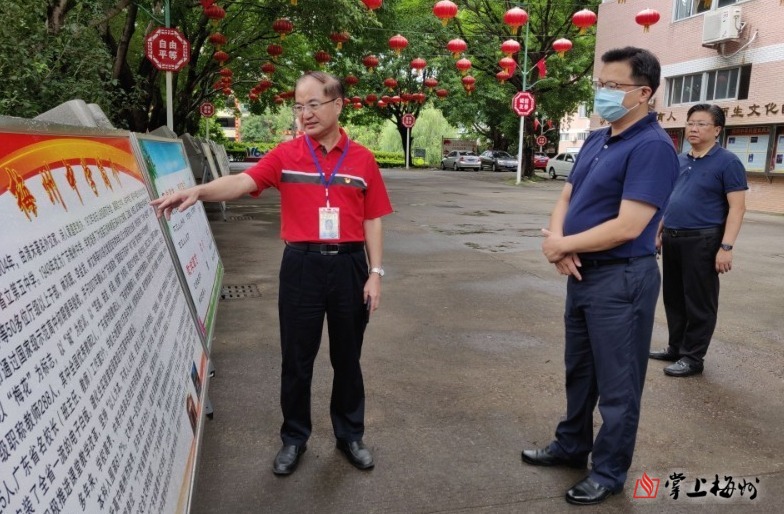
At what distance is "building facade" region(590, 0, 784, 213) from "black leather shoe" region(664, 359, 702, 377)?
12416mm

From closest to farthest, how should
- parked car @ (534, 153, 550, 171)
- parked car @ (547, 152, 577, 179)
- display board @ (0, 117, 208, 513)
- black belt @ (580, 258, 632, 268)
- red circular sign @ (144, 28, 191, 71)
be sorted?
display board @ (0, 117, 208, 513), black belt @ (580, 258, 632, 268), red circular sign @ (144, 28, 191, 71), parked car @ (547, 152, 577, 179), parked car @ (534, 153, 550, 171)

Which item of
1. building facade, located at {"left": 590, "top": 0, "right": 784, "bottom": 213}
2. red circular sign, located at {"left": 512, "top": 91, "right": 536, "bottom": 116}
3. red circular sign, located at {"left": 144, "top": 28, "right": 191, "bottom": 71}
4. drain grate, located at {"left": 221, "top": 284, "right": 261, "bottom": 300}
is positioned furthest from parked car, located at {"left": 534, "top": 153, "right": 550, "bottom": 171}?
drain grate, located at {"left": 221, "top": 284, "right": 261, "bottom": 300}

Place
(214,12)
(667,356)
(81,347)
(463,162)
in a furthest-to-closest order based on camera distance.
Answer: (463,162) < (214,12) < (667,356) < (81,347)

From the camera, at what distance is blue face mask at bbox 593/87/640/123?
8.00 ft

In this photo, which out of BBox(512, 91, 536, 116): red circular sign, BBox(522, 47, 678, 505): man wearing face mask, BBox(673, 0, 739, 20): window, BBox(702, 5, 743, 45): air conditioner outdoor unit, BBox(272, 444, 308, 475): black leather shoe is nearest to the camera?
BBox(522, 47, 678, 505): man wearing face mask

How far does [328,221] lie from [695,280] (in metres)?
2.62

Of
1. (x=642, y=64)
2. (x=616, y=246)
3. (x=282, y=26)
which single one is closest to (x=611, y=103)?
(x=642, y=64)

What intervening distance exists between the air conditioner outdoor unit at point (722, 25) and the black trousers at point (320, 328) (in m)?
16.8

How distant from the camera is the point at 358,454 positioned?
286 cm

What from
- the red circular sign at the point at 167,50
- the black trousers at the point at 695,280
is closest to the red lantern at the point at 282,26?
the red circular sign at the point at 167,50

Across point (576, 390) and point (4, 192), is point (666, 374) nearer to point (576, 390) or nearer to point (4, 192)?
point (576, 390)

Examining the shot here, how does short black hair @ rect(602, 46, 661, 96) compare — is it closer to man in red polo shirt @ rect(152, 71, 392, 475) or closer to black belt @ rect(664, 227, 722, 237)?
man in red polo shirt @ rect(152, 71, 392, 475)

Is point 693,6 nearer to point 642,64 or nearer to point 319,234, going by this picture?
point 642,64

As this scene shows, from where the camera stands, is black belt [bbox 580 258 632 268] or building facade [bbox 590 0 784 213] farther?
building facade [bbox 590 0 784 213]
